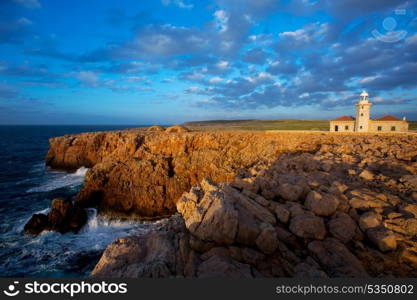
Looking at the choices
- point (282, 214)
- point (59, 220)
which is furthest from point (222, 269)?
point (59, 220)

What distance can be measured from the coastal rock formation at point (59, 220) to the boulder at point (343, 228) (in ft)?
63.4

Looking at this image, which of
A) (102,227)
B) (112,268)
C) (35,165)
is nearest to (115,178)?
(102,227)

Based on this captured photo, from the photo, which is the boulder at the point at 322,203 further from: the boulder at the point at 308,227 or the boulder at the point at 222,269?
the boulder at the point at 222,269

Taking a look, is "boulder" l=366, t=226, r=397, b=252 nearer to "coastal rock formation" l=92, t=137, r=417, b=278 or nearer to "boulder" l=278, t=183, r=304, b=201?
"coastal rock formation" l=92, t=137, r=417, b=278

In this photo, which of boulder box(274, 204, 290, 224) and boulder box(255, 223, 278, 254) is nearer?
boulder box(255, 223, 278, 254)

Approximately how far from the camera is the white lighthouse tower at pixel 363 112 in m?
30.7

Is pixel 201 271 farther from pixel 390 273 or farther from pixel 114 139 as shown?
pixel 114 139

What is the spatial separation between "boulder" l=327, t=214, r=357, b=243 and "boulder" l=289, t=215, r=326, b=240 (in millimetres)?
332

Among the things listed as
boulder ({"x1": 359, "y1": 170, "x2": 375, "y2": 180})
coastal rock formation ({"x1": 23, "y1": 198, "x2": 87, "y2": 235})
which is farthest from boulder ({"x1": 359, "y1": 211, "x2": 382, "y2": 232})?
coastal rock formation ({"x1": 23, "y1": 198, "x2": 87, "y2": 235})

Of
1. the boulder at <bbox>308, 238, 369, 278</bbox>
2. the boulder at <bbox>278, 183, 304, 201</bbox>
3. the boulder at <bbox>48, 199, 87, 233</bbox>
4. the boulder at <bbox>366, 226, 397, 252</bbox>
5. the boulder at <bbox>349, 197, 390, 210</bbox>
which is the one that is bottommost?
the boulder at <bbox>48, 199, 87, 233</bbox>

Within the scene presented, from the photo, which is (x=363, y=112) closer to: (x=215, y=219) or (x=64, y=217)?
(x=215, y=219)

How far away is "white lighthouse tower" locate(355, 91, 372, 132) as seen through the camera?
1209 inches

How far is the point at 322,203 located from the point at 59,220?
20.0m

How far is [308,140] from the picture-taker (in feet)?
75.3
